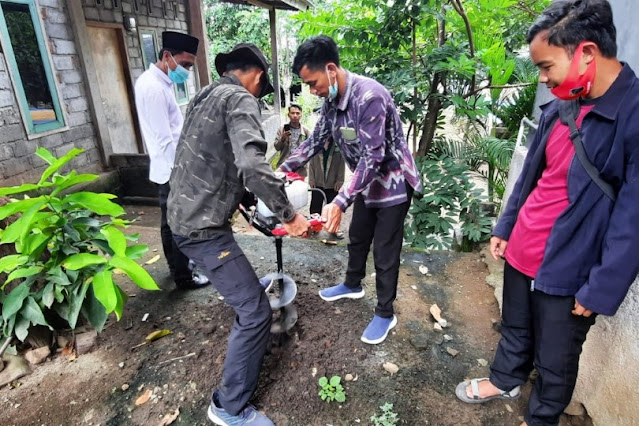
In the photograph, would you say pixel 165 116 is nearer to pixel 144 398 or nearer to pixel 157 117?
pixel 157 117

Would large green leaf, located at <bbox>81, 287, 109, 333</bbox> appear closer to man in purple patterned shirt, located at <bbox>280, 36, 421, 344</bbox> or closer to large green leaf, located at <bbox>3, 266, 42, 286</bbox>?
large green leaf, located at <bbox>3, 266, 42, 286</bbox>

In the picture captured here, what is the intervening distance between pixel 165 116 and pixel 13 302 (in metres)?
1.64

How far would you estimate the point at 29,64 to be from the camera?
4.70 meters

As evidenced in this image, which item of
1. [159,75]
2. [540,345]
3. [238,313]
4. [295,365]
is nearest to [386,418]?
[295,365]

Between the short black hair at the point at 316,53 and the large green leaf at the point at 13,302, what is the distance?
6.90 ft

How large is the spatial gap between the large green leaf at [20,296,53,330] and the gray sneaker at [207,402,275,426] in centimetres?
116

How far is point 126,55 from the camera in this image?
262 inches

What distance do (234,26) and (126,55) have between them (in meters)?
10.4

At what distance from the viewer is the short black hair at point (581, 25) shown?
1400mm

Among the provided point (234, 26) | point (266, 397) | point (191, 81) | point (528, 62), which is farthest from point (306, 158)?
point (234, 26)

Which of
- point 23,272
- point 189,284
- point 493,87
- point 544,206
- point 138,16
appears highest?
point 138,16

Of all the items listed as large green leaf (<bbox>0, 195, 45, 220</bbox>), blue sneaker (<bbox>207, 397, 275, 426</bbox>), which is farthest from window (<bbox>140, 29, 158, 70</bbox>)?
blue sneaker (<bbox>207, 397, 275, 426</bbox>)

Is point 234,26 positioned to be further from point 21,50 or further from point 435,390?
point 435,390

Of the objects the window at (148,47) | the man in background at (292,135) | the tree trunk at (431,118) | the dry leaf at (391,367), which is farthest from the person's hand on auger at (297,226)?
the window at (148,47)
